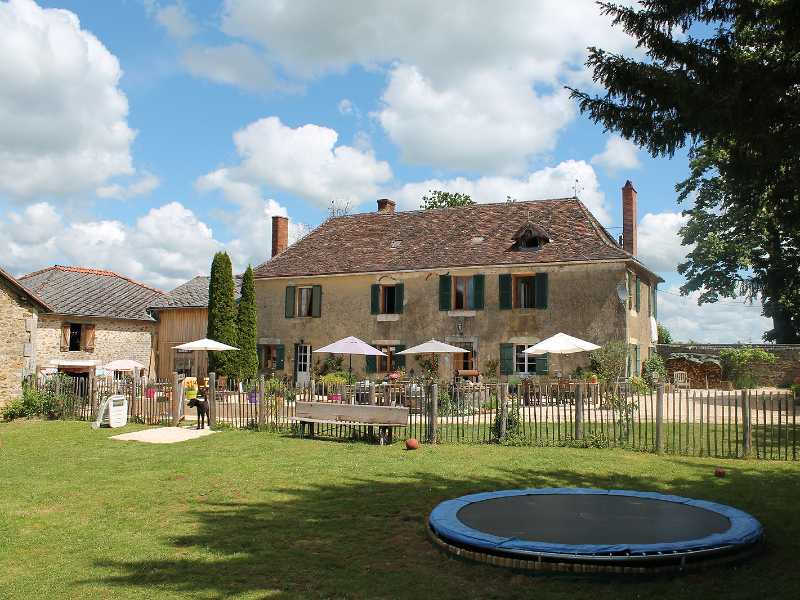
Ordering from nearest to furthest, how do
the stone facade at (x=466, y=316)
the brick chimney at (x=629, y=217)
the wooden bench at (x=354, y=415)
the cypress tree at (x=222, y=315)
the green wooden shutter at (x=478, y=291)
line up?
1. the wooden bench at (x=354, y=415)
2. the stone facade at (x=466, y=316)
3. the green wooden shutter at (x=478, y=291)
4. the brick chimney at (x=629, y=217)
5. the cypress tree at (x=222, y=315)

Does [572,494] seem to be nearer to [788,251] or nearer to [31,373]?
[31,373]

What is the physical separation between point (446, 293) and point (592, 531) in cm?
1852

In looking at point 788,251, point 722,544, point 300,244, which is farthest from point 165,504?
point 788,251

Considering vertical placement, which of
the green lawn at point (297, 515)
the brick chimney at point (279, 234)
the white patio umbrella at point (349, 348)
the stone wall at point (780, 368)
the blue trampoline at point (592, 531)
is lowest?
the green lawn at point (297, 515)

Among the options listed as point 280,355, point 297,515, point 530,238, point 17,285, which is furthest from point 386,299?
point 297,515

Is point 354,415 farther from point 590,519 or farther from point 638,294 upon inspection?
point 638,294

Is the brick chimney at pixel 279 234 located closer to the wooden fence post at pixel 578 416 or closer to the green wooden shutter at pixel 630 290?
the green wooden shutter at pixel 630 290

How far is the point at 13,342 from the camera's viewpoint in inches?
669

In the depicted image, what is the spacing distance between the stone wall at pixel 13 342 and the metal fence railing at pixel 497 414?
643mm

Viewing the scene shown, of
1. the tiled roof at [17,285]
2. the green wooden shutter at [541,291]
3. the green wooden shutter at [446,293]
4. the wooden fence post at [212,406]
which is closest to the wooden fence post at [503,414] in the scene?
the wooden fence post at [212,406]

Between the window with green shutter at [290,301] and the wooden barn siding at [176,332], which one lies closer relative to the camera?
the window with green shutter at [290,301]

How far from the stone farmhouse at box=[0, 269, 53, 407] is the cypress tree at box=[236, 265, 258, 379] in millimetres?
9254

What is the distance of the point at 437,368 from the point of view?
79.0 ft

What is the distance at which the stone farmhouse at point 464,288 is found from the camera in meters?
22.6
